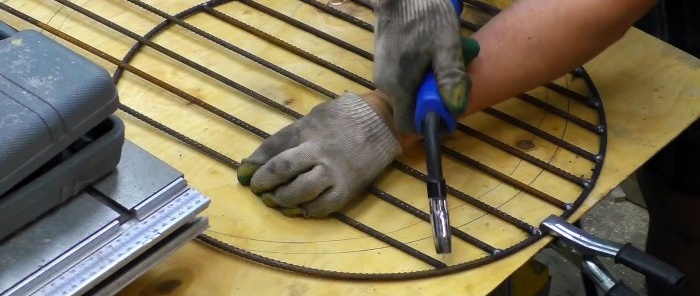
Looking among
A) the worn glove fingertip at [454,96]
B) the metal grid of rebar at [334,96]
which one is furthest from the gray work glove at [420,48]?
the metal grid of rebar at [334,96]

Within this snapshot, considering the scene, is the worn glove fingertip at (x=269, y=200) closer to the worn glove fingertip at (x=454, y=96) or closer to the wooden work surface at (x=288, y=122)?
the wooden work surface at (x=288, y=122)

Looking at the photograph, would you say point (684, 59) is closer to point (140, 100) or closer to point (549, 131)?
point (549, 131)

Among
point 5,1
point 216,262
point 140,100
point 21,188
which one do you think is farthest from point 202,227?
point 5,1

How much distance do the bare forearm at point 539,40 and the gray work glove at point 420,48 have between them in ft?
0.29

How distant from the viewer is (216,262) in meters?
0.81

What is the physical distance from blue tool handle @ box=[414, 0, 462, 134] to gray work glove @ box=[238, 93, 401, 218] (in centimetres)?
6

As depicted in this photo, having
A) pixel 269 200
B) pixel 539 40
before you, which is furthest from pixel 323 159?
pixel 539 40

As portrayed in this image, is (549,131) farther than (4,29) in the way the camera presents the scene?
Yes

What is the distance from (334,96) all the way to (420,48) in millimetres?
171

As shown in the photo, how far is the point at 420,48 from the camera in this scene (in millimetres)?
854

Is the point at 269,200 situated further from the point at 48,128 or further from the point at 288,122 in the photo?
the point at 48,128

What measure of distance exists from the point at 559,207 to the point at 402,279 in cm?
18

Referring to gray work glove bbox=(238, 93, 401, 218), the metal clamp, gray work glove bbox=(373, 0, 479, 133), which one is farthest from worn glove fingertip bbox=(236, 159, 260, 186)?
the metal clamp

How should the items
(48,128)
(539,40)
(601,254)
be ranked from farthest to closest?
1. (539,40)
2. (601,254)
3. (48,128)
